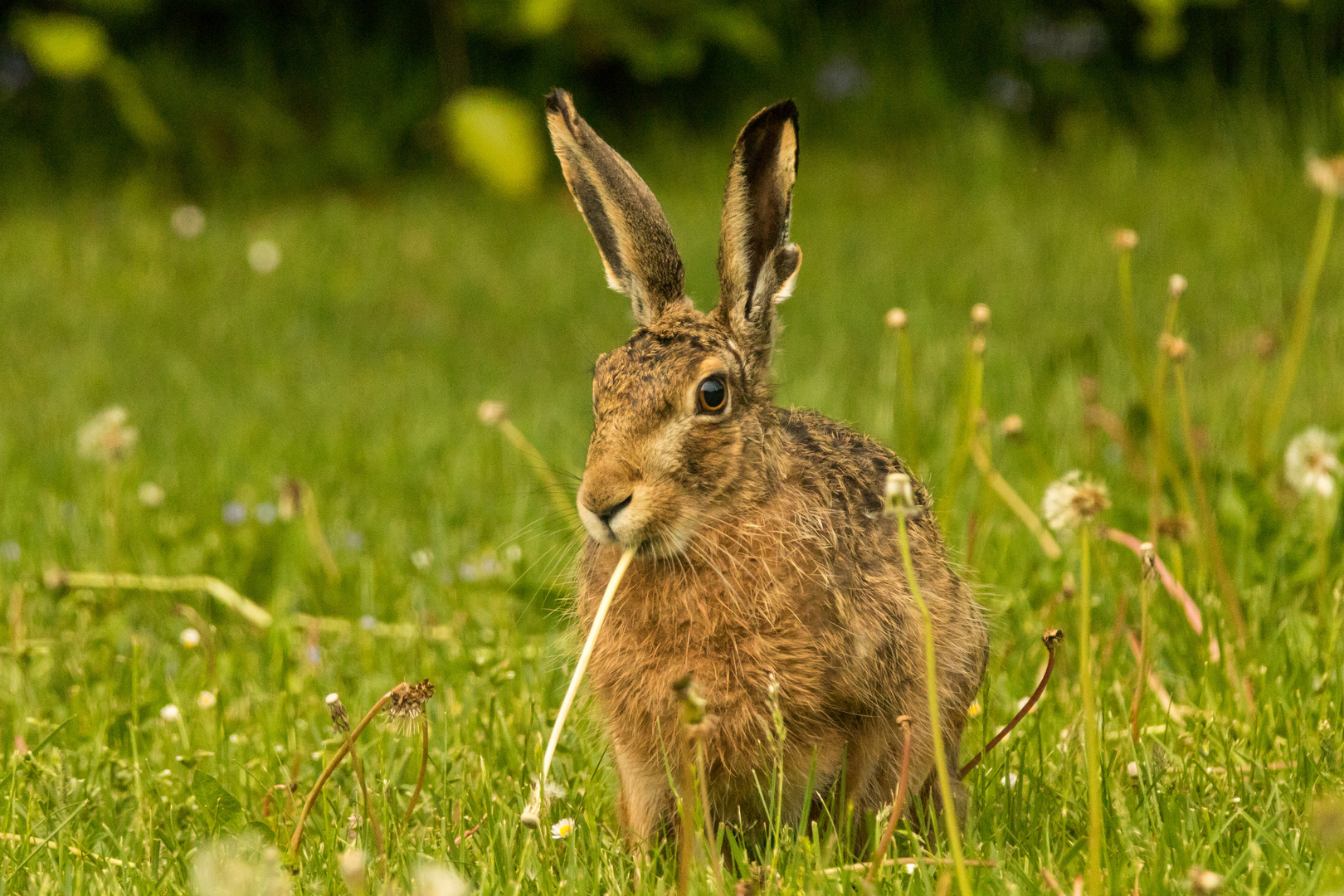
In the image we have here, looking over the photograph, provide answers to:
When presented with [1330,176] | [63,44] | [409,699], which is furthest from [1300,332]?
[63,44]

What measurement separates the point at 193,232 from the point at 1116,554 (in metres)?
5.82

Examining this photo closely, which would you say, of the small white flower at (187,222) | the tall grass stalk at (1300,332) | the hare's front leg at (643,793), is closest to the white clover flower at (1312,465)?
the tall grass stalk at (1300,332)

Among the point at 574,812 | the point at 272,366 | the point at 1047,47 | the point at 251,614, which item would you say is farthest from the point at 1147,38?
the point at 574,812

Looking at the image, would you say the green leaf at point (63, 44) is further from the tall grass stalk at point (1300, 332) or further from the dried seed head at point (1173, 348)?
the dried seed head at point (1173, 348)

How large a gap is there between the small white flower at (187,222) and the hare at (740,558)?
19.9 ft

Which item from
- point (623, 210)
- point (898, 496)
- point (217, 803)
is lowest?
point (217, 803)

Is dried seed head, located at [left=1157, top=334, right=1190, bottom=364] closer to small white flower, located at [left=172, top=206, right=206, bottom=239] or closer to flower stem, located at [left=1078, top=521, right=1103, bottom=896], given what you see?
flower stem, located at [left=1078, top=521, right=1103, bottom=896]

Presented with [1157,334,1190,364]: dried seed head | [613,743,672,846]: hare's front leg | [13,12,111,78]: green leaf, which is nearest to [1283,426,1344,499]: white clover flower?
[1157,334,1190,364]: dried seed head

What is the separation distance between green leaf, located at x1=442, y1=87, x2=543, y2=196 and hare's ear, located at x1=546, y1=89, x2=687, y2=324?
19.3 ft

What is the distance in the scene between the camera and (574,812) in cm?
289

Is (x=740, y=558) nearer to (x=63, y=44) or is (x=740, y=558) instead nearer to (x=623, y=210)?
(x=623, y=210)

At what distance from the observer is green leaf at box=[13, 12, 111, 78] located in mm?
8469

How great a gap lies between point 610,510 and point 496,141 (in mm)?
6534

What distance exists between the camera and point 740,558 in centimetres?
269
